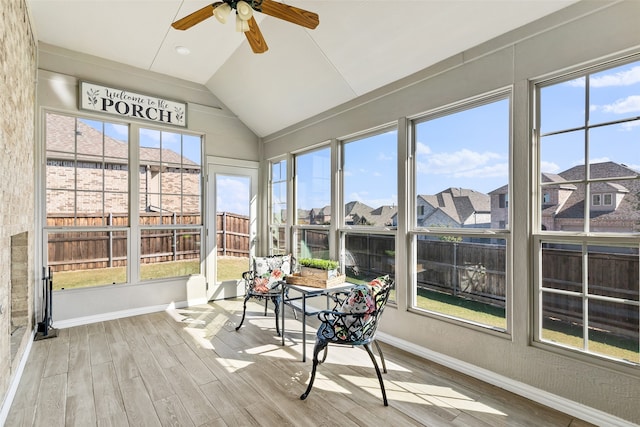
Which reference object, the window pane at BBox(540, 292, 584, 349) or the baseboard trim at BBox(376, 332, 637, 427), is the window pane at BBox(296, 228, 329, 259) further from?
the window pane at BBox(540, 292, 584, 349)

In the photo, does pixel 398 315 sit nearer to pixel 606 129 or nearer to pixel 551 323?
pixel 551 323

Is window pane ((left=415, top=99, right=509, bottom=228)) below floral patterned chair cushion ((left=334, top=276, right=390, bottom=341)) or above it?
above

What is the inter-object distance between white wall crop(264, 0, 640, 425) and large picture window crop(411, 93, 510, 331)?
0.13m

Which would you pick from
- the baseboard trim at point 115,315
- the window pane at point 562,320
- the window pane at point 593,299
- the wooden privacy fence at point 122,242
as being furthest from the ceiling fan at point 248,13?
the baseboard trim at point 115,315

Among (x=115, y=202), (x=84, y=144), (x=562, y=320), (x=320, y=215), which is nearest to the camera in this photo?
(x=562, y=320)

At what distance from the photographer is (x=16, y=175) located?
2598 mm

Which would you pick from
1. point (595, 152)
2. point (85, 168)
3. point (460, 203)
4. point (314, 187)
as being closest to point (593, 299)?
point (595, 152)

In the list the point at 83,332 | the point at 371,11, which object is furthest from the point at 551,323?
the point at 83,332

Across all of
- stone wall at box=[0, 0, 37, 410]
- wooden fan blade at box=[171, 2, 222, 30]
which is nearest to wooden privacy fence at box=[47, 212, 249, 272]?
stone wall at box=[0, 0, 37, 410]

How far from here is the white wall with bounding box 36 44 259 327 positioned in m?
3.84

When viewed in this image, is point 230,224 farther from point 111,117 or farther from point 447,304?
point 447,304

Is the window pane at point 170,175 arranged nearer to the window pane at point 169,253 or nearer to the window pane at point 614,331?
the window pane at point 169,253

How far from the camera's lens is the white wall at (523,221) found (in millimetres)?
2033

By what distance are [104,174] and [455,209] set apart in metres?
4.32
